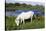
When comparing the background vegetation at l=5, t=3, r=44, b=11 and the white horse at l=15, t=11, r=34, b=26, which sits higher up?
the background vegetation at l=5, t=3, r=44, b=11

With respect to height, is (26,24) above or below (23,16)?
below

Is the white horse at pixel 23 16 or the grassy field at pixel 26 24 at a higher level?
the white horse at pixel 23 16

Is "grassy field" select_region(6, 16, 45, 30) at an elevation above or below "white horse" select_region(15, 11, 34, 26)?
below

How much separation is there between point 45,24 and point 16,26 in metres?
0.40

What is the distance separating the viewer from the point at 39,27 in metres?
1.21

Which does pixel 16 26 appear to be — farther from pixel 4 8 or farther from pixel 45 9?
pixel 45 9

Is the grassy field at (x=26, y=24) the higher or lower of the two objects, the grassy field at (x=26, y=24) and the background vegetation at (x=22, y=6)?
the lower

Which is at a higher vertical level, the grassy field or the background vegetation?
the background vegetation

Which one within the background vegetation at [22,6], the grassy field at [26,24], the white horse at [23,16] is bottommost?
the grassy field at [26,24]

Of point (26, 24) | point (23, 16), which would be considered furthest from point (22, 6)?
point (26, 24)

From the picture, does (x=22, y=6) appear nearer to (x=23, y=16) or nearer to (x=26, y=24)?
(x=23, y=16)

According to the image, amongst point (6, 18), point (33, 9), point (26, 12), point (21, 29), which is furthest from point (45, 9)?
point (6, 18)

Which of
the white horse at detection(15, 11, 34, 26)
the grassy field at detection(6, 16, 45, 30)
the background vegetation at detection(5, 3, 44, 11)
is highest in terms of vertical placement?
the background vegetation at detection(5, 3, 44, 11)

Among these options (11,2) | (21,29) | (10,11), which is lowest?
(21,29)
